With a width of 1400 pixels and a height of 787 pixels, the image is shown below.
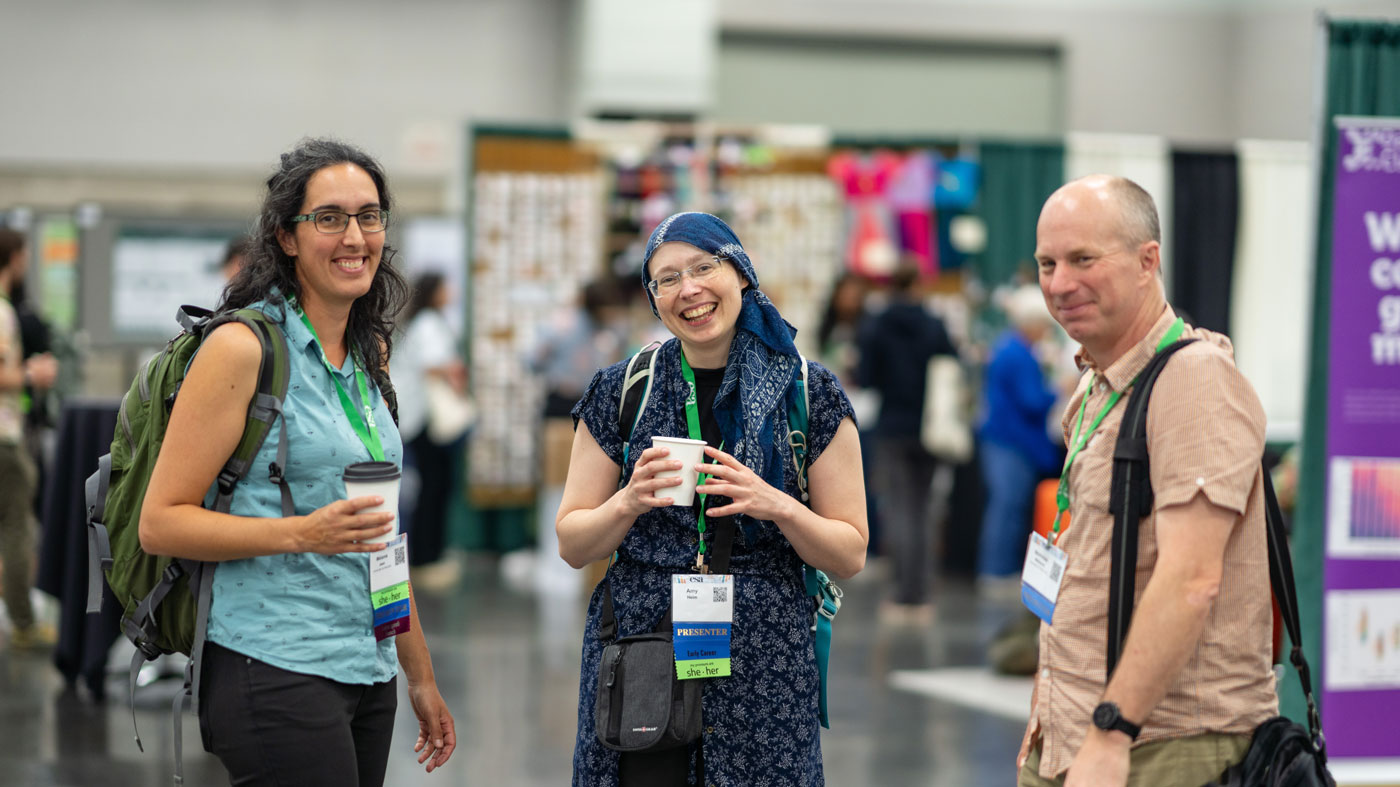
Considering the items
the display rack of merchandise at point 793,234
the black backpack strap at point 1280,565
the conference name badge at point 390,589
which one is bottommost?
the conference name badge at point 390,589

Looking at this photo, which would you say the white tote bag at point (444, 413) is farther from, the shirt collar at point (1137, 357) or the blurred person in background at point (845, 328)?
the shirt collar at point (1137, 357)

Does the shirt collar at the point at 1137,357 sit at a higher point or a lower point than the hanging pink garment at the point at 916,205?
lower

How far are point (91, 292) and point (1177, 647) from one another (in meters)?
6.68

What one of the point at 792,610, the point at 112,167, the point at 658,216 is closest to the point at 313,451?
the point at 792,610

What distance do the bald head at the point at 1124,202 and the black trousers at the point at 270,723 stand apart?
4.39ft

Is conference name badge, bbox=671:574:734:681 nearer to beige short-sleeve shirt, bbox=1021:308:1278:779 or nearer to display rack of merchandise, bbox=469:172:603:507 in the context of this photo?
beige short-sleeve shirt, bbox=1021:308:1278:779

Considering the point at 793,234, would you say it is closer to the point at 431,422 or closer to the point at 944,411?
the point at 944,411

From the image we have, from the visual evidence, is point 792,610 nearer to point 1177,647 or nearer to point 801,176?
point 1177,647

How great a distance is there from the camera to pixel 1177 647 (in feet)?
6.32

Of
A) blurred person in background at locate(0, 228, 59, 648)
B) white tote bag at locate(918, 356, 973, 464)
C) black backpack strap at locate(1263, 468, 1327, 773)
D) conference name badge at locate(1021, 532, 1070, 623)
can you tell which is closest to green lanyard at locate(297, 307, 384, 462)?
conference name badge at locate(1021, 532, 1070, 623)

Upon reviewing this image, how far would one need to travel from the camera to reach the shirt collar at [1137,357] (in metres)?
2.11

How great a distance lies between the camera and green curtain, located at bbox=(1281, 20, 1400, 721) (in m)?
4.20

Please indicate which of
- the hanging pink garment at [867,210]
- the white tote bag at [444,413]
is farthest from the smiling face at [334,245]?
the hanging pink garment at [867,210]

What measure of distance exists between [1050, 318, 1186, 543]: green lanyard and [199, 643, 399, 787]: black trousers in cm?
116
